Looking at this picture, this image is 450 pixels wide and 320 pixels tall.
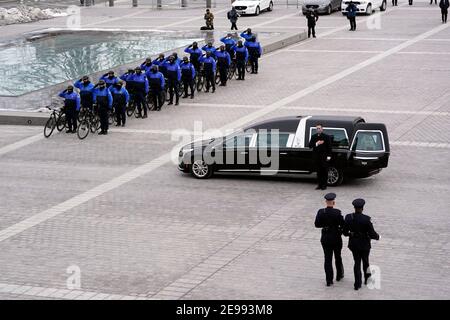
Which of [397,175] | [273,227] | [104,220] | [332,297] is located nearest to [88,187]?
[104,220]

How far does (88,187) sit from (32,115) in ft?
23.8

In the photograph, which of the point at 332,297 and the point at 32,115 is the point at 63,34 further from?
the point at 332,297

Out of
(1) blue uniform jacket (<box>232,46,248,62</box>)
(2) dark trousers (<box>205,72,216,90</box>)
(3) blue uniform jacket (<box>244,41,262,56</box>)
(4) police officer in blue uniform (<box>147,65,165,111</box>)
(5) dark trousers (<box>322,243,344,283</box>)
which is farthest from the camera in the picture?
(3) blue uniform jacket (<box>244,41,262,56</box>)

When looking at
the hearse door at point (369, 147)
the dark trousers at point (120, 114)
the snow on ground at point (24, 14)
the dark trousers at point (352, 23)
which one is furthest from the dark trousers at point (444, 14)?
the hearse door at point (369, 147)

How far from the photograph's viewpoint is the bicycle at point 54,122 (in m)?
26.3

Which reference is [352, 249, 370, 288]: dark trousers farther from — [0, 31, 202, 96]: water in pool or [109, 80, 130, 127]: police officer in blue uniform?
[0, 31, 202, 96]: water in pool

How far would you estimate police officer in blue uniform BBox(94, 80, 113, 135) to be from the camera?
2608 cm

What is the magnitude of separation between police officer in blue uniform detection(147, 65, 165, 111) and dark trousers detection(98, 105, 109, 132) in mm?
2984

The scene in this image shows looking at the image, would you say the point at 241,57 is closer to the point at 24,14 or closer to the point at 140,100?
the point at 140,100

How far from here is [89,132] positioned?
26578mm

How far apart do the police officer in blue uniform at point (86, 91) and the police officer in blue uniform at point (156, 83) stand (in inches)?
108

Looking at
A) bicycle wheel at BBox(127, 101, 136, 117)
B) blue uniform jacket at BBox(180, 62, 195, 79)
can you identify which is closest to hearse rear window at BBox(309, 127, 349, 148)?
bicycle wheel at BBox(127, 101, 136, 117)

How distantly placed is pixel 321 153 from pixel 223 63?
1277 centimetres

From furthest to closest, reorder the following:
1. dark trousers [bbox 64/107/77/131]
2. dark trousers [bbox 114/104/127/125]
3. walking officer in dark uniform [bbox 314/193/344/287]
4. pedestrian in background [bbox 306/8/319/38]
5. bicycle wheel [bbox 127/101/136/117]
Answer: pedestrian in background [bbox 306/8/319/38] → bicycle wheel [bbox 127/101/136/117] → dark trousers [bbox 114/104/127/125] → dark trousers [bbox 64/107/77/131] → walking officer in dark uniform [bbox 314/193/344/287]
